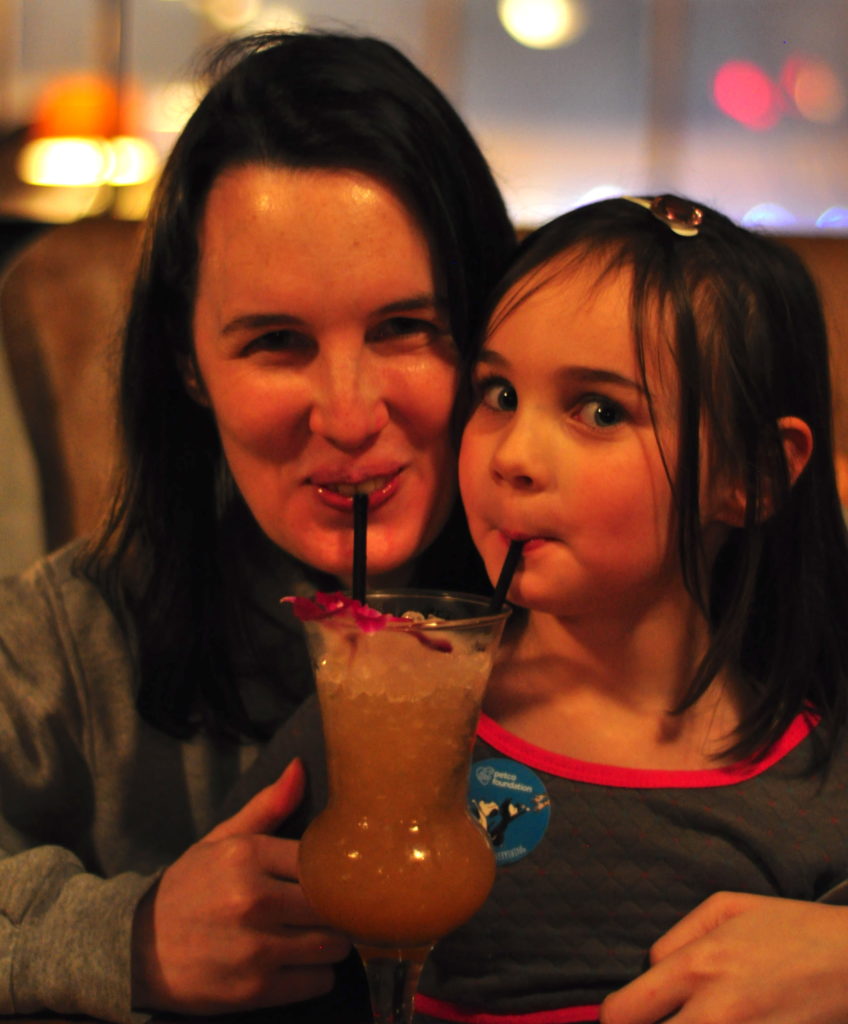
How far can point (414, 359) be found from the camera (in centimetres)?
150

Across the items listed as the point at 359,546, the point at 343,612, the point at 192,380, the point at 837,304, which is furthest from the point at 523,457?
the point at 837,304

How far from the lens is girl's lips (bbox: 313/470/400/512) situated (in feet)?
4.97

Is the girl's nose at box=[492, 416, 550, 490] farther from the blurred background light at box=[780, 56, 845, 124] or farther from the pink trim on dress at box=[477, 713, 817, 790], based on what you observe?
the blurred background light at box=[780, 56, 845, 124]

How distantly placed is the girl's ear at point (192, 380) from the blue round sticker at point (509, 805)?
0.67 metres

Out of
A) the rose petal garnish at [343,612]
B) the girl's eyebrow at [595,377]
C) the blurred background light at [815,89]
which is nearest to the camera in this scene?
the rose petal garnish at [343,612]

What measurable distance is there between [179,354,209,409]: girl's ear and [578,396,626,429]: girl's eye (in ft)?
2.05

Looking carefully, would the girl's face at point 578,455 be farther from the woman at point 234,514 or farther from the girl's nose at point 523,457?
the woman at point 234,514

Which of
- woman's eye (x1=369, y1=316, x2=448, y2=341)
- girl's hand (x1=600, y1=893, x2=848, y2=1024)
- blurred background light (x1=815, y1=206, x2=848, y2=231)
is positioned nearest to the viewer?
girl's hand (x1=600, y1=893, x2=848, y2=1024)

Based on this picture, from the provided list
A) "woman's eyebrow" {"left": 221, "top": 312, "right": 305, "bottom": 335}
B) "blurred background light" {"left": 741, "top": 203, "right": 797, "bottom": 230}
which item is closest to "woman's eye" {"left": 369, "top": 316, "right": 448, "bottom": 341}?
"woman's eyebrow" {"left": 221, "top": 312, "right": 305, "bottom": 335}

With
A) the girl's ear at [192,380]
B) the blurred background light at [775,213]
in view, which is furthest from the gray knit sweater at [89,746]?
the blurred background light at [775,213]

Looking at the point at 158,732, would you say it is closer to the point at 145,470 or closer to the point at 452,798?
the point at 145,470

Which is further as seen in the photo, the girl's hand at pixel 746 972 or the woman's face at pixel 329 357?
the woman's face at pixel 329 357

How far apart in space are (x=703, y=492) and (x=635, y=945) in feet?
1.58

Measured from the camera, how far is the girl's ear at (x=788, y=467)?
4.44ft
